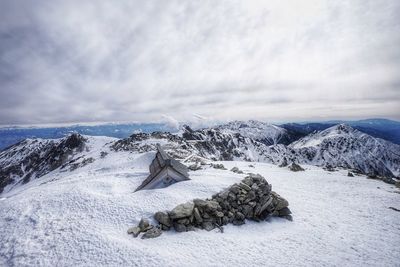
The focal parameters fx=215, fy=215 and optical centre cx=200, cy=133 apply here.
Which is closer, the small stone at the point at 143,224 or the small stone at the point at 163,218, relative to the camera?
the small stone at the point at 143,224

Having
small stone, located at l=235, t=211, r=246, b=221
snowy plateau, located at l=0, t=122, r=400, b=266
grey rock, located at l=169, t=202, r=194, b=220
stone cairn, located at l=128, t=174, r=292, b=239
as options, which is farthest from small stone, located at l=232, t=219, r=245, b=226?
grey rock, located at l=169, t=202, r=194, b=220

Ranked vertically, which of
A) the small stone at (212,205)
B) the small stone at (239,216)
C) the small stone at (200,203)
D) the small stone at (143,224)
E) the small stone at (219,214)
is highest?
the small stone at (200,203)

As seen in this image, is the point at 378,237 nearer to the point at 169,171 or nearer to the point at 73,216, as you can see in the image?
the point at 169,171

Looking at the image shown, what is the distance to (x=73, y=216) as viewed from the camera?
16641mm

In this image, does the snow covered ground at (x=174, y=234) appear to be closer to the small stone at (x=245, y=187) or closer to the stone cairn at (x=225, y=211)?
the stone cairn at (x=225, y=211)

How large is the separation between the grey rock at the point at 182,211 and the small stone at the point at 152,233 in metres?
1.44

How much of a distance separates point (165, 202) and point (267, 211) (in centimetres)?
975

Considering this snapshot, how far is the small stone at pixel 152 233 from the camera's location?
15.2 meters

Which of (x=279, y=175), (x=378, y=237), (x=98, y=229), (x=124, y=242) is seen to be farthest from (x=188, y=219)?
(x=279, y=175)

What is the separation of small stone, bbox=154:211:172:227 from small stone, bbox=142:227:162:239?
2.26 ft

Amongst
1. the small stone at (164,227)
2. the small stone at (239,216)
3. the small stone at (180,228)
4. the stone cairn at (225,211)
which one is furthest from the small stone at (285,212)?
the small stone at (164,227)

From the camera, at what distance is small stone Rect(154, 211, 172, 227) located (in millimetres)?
16484

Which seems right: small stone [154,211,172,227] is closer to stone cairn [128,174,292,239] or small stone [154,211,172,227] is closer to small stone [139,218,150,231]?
stone cairn [128,174,292,239]

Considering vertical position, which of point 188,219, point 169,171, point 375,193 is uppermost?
point 169,171
